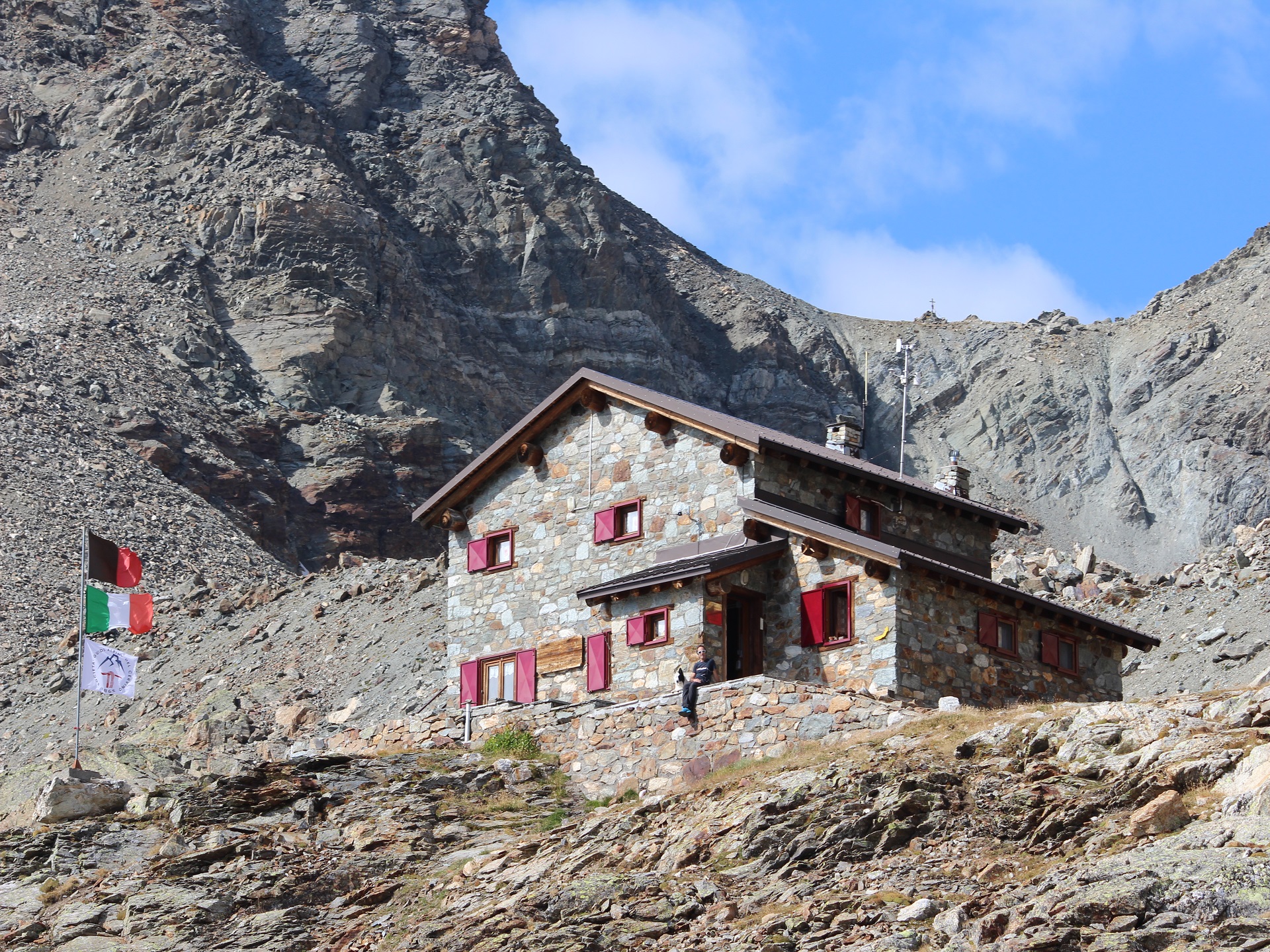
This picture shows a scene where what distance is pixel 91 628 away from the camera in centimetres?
4159

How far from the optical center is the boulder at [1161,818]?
21.7 m

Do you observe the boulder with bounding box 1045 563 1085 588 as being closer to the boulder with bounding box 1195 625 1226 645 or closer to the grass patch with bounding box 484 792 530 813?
the boulder with bounding box 1195 625 1226 645

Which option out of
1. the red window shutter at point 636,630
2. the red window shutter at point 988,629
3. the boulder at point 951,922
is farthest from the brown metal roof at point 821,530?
the boulder at point 951,922

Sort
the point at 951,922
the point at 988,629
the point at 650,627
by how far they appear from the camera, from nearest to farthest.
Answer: the point at 951,922
the point at 988,629
the point at 650,627

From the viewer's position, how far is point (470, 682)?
42031 millimetres

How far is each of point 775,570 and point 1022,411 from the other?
11612 centimetres

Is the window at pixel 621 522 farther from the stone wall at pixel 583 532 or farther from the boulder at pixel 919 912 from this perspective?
the boulder at pixel 919 912

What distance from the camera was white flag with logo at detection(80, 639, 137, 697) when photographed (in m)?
39.2

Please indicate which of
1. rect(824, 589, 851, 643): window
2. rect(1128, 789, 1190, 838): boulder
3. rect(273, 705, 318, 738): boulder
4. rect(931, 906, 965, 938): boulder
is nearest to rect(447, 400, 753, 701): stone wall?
rect(824, 589, 851, 643): window

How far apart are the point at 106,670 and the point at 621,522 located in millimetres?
11999

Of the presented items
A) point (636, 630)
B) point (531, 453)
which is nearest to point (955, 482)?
point (531, 453)

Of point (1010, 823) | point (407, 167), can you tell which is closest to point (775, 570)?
point (1010, 823)

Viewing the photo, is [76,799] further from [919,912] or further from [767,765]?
[919,912]

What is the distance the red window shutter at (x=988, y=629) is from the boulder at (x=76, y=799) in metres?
17.5
